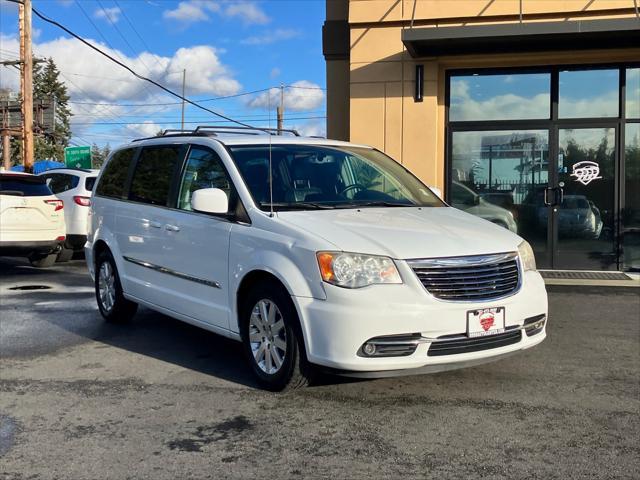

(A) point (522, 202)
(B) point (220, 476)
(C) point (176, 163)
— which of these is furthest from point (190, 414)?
(A) point (522, 202)

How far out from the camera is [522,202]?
1072 cm

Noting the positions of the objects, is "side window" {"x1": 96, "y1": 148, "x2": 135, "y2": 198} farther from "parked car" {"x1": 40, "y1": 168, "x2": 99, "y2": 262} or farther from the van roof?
"parked car" {"x1": 40, "y1": 168, "x2": 99, "y2": 262}

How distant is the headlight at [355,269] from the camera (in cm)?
404

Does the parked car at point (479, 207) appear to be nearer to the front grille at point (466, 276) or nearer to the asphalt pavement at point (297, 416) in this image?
the asphalt pavement at point (297, 416)

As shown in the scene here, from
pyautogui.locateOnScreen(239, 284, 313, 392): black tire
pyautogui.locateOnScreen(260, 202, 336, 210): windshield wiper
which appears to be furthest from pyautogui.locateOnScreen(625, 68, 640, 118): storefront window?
pyautogui.locateOnScreen(239, 284, 313, 392): black tire

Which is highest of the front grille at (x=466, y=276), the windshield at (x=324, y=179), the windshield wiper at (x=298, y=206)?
the windshield at (x=324, y=179)

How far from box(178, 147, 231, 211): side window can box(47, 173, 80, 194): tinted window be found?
23.7ft

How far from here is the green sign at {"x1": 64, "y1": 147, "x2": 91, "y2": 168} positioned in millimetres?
33125

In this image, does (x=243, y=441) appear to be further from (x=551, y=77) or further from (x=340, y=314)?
(x=551, y=77)

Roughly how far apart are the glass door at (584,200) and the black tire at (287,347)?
720 centimetres

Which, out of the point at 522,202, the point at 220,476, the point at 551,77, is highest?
the point at 551,77

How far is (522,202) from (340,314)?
7.48 meters

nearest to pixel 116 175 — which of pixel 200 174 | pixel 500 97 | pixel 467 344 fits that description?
pixel 200 174

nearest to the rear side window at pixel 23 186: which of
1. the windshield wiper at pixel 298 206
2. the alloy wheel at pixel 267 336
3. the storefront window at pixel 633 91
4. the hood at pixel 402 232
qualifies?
the windshield wiper at pixel 298 206
